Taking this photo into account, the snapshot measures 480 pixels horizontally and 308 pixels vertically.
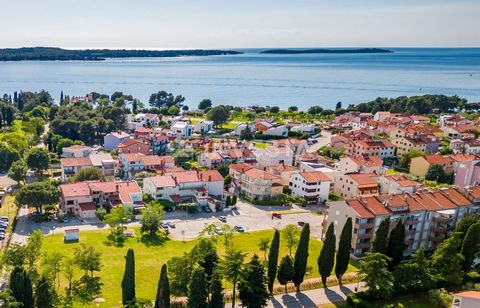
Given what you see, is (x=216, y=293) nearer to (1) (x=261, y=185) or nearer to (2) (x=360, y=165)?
(1) (x=261, y=185)

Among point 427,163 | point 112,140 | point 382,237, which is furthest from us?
point 112,140

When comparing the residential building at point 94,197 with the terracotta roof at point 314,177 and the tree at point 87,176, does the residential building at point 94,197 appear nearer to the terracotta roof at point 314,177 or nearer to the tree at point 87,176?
the tree at point 87,176

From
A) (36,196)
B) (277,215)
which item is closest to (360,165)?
(277,215)

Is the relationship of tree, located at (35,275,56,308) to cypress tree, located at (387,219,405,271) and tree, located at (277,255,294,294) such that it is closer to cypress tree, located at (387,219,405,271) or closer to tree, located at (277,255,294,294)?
tree, located at (277,255,294,294)

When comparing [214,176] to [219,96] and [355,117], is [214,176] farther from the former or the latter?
[219,96]

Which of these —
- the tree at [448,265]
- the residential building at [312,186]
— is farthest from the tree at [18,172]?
the tree at [448,265]

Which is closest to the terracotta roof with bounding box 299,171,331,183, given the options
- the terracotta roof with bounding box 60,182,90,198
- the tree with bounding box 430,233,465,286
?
the tree with bounding box 430,233,465,286
